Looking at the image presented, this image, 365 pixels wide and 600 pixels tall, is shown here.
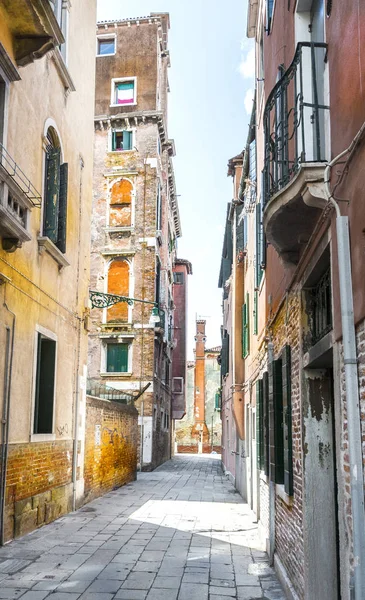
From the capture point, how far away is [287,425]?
5.99m

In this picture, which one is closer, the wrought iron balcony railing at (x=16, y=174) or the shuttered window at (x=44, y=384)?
the wrought iron balcony railing at (x=16, y=174)

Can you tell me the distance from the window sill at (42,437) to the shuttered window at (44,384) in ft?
0.23

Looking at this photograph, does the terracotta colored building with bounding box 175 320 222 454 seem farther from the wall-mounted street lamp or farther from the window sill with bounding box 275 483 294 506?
the window sill with bounding box 275 483 294 506

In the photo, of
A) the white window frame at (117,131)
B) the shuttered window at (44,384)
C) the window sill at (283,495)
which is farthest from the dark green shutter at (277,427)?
the white window frame at (117,131)

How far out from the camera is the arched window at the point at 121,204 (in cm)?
2595

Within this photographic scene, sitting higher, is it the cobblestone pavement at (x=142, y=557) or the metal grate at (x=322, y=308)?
the metal grate at (x=322, y=308)

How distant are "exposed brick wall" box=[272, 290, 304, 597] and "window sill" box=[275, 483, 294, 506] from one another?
0.05m

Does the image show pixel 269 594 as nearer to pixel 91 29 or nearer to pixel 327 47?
pixel 327 47

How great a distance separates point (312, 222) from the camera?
4.91 m

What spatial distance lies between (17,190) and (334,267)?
487cm

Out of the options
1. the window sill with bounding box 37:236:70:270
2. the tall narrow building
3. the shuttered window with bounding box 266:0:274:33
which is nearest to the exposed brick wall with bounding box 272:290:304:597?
the shuttered window with bounding box 266:0:274:33

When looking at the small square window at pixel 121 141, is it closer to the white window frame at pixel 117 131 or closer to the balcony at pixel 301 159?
the white window frame at pixel 117 131

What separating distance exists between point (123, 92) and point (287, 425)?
2472 centimetres

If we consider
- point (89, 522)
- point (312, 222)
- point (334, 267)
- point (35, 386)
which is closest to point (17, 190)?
point (35, 386)
